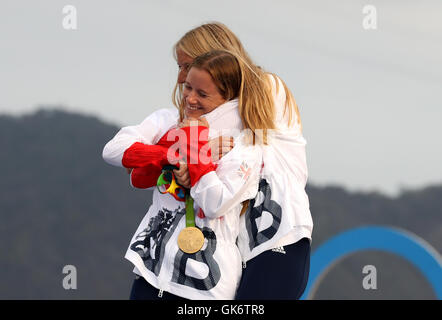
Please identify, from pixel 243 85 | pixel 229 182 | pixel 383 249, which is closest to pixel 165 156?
pixel 229 182

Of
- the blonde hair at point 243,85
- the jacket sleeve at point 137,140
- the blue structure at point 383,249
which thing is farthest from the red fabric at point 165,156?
the blue structure at point 383,249

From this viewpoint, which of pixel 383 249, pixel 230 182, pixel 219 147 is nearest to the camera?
pixel 230 182

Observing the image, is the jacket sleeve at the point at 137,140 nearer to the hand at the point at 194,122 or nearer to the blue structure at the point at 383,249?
the hand at the point at 194,122

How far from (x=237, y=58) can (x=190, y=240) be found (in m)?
0.58

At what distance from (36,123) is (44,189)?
58.0 inches

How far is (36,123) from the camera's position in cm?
1442

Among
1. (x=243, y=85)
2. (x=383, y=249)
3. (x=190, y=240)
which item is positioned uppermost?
(x=243, y=85)

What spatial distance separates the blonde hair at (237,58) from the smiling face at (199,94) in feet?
0.29

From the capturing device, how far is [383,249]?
4754 mm

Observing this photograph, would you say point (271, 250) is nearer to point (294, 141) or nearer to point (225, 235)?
point (225, 235)

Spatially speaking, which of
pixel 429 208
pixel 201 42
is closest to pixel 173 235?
pixel 201 42

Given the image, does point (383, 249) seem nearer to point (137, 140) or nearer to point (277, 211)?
point (277, 211)

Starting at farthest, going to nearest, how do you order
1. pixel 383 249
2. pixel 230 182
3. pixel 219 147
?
pixel 383 249 < pixel 219 147 < pixel 230 182

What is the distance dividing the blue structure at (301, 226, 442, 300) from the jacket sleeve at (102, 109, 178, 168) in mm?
2842
